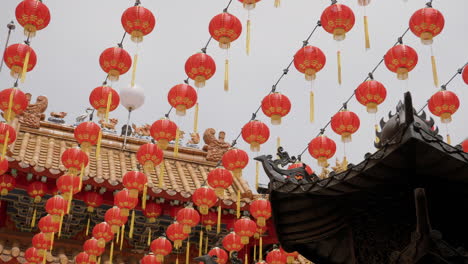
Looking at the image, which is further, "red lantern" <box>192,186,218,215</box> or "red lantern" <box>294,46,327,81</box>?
"red lantern" <box>192,186,218,215</box>

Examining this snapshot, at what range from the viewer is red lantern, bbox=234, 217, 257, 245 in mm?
9016

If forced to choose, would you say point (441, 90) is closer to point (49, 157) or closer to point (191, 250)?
point (191, 250)

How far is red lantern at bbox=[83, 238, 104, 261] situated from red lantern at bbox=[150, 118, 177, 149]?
2.29 m

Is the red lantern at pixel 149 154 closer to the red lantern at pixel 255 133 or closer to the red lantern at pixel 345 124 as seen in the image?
the red lantern at pixel 255 133

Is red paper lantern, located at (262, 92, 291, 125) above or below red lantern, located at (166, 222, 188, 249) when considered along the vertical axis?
above

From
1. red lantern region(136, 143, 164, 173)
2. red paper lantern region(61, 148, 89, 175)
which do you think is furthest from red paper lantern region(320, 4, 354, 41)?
red paper lantern region(61, 148, 89, 175)

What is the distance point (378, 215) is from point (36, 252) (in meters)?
6.25

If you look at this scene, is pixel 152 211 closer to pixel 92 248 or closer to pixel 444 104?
pixel 92 248

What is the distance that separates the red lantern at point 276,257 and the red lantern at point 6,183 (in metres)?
3.96

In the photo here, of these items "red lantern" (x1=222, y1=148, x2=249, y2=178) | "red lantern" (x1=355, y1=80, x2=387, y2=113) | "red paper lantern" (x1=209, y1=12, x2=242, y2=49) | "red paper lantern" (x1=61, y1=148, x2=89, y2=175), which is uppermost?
"red paper lantern" (x1=209, y1=12, x2=242, y2=49)

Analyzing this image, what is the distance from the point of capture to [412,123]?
12.0 feet

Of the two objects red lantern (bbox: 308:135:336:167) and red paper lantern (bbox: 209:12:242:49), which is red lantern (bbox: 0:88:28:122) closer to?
red paper lantern (bbox: 209:12:242:49)

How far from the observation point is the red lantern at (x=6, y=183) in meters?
8.73

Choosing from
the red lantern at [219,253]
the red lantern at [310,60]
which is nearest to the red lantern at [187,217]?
the red lantern at [219,253]
